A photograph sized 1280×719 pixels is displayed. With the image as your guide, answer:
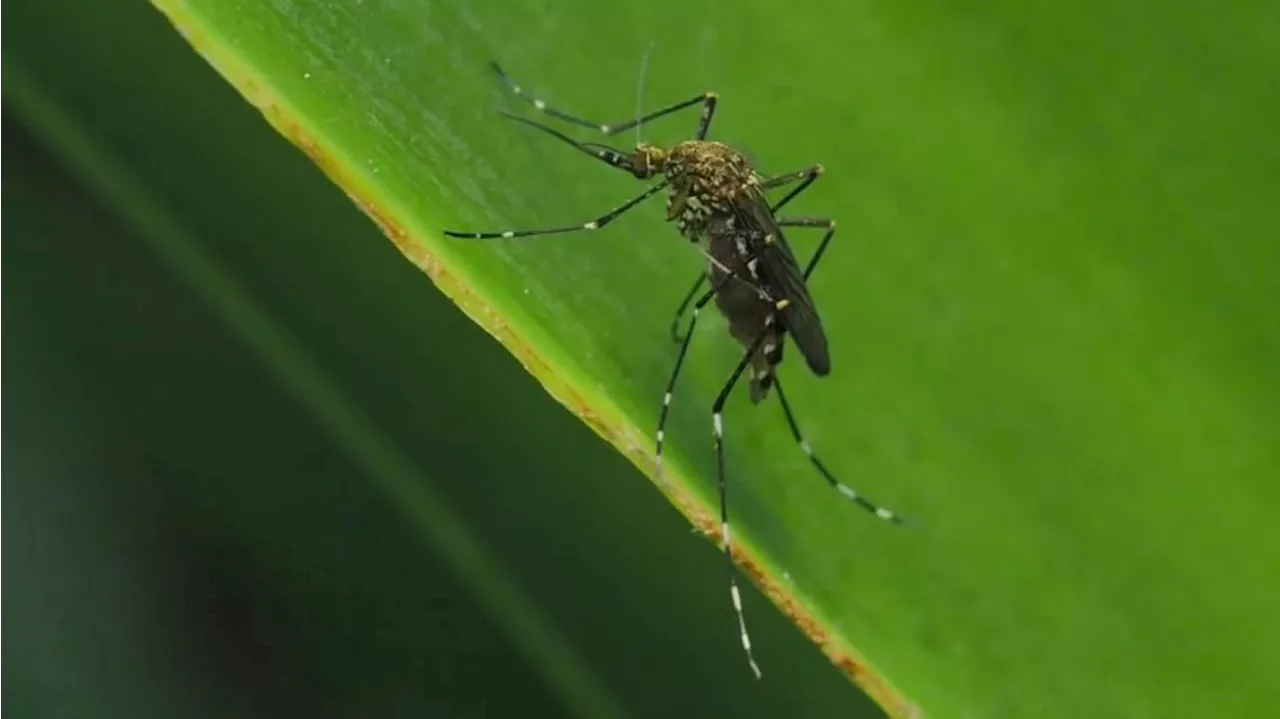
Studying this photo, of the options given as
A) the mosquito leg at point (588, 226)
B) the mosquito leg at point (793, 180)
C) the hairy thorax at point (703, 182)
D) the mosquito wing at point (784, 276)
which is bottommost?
the mosquito wing at point (784, 276)

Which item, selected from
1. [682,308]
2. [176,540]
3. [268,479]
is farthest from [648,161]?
[176,540]

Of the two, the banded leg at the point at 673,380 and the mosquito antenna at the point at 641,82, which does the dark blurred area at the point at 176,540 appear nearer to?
the banded leg at the point at 673,380

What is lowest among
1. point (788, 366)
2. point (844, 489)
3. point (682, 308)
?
point (844, 489)

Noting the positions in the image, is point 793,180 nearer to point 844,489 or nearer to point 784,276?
point 784,276

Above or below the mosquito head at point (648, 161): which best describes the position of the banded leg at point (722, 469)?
below

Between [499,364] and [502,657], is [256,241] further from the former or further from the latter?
[502,657]

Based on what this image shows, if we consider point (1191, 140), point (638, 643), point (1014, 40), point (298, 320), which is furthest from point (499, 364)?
point (1191, 140)

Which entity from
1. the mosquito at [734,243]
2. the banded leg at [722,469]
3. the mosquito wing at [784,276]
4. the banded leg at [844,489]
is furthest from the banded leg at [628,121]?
the banded leg at [844,489]
